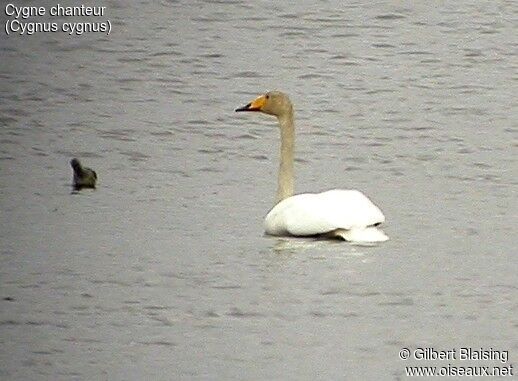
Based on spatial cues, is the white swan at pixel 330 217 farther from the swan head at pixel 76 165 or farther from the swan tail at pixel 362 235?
the swan head at pixel 76 165

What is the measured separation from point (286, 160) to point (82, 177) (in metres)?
1.51

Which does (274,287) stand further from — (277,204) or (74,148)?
(74,148)

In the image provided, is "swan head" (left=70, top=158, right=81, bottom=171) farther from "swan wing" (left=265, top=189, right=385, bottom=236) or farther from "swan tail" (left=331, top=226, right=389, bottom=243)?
"swan tail" (left=331, top=226, right=389, bottom=243)

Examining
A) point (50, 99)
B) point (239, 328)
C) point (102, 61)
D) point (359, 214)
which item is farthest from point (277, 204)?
point (102, 61)

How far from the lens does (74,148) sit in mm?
15227

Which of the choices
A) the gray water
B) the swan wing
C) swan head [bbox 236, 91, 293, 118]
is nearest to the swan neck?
swan head [bbox 236, 91, 293, 118]

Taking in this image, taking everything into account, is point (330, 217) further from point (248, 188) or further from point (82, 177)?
point (82, 177)

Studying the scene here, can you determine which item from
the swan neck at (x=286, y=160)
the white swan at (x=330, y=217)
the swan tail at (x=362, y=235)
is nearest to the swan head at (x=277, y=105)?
the swan neck at (x=286, y=160)

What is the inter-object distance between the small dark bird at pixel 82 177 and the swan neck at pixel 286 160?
140cm

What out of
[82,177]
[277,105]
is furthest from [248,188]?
[82,177]

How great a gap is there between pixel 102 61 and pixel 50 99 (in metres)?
1.46

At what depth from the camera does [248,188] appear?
13633mm

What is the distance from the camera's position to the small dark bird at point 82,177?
13.7 metres

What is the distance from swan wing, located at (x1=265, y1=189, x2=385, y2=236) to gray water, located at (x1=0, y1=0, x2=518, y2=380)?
4.2 inches
